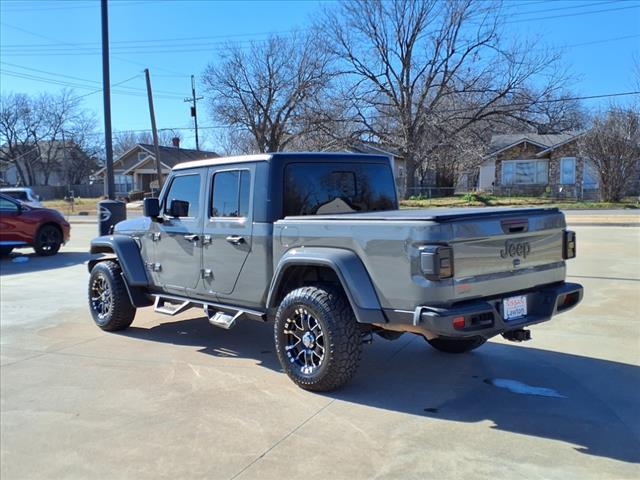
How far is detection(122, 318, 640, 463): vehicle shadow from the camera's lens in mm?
3830

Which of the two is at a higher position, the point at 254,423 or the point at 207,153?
the point at 207,153

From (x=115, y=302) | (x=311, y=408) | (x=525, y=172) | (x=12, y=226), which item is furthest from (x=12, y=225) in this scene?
(x=525, y=172)

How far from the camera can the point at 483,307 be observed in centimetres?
393

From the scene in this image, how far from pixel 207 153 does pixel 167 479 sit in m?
57.8

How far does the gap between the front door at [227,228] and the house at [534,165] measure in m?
36.4

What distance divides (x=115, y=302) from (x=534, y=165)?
4086cm

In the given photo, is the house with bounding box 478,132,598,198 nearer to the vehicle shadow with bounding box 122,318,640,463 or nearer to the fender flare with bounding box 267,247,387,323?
the vehicle shadow with bounding box 122,318,640,463

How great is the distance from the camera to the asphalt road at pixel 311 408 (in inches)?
135

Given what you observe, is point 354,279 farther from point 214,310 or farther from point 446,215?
point 214,310

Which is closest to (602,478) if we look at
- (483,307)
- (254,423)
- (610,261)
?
(483,307)

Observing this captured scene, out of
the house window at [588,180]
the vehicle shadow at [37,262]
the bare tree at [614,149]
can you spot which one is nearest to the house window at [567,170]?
the house window at [588,180]

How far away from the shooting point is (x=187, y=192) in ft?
19.5

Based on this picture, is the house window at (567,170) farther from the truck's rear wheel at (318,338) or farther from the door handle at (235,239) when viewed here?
the truck's rear wheel at (318,338)

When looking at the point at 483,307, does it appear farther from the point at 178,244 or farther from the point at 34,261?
the point at 34,261
